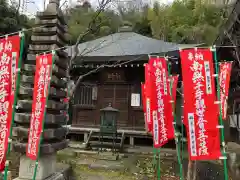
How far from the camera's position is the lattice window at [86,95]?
12.0 meters

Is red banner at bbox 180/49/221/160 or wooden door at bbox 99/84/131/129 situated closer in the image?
red banner at bbox 180/49/221/160

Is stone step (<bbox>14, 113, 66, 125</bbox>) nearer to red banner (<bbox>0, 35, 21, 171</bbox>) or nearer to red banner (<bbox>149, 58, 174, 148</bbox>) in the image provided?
red banner (<bbox>0, 35, 21, 171</bbox>)

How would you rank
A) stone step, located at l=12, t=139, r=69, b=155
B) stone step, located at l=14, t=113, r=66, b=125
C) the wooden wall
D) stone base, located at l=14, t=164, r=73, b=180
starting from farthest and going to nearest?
the wooden wall
stone base, located at l=14, t=164, r=73, b=180
stone step, located at l=14, t=113, r=66, b=125
stone step, located at l=12, t=139, r=69, b=155

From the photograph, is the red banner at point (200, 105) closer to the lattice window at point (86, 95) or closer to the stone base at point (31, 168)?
the stone base at point (31, 168)

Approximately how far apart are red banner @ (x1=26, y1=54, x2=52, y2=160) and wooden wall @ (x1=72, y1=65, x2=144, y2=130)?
6.83 m

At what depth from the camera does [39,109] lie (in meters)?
4.79

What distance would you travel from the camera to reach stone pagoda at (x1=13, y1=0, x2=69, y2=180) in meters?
5.13

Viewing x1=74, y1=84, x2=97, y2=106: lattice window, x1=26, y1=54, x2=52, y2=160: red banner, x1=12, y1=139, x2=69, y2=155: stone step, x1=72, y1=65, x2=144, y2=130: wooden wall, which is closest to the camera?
x1=26, y1=54, x2=52, y2=160: red banner

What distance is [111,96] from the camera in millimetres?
11820

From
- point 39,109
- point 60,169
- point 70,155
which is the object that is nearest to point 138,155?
point 70,155

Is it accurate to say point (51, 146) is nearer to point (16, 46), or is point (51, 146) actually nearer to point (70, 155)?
point (16, 46)

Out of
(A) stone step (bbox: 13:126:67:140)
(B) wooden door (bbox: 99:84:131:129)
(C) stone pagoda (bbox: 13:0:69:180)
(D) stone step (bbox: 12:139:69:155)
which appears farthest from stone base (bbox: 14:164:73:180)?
(B) wooden door (bbox: 99:84:131:129)

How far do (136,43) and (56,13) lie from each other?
783 cm

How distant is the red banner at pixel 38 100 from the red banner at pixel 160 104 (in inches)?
120
